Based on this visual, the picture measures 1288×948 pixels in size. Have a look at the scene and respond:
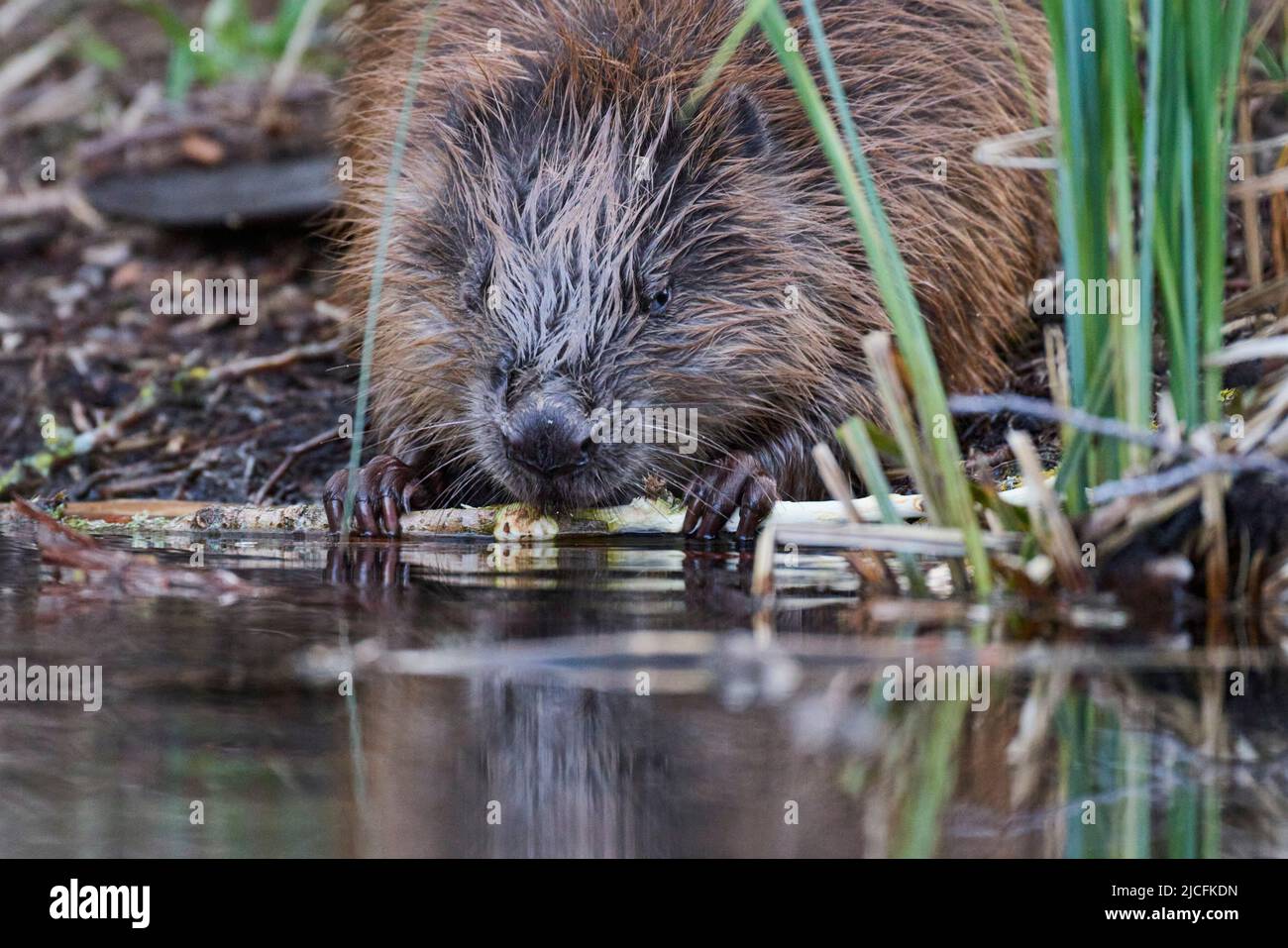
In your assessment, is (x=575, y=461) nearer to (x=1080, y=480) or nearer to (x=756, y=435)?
(x=756, y=435)

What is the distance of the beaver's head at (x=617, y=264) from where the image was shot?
3.60m

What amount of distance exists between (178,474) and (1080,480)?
8.40 ft

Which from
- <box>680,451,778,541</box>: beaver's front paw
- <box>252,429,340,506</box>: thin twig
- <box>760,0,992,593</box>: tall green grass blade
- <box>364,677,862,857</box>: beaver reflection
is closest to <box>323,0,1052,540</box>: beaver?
<box>680,451,778,541</box>: beaver's front paw

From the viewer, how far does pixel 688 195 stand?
3.78 m

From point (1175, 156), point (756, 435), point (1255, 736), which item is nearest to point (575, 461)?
point (756, 435)

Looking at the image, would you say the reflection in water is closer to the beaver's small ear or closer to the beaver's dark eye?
the beaver's dark eye

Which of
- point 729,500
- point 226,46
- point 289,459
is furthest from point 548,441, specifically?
point 226,46

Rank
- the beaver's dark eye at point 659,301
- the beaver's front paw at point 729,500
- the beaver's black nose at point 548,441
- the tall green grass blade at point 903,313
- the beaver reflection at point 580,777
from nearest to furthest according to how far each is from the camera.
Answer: the beaver reflection at point 580,777 < the tall green grass blade at point 903,313 < the beaver's black nose at point 548,441 < the beaver's front paw at point 729,500 < the beaver's dark eye at point 659,301

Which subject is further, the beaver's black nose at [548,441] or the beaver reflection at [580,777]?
the beaver's black nose at [548,441]

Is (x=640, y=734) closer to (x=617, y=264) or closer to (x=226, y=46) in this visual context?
(x=617, y=264)

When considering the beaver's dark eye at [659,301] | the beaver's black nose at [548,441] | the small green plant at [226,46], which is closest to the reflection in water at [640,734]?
the beaver's black nose at [548,441]

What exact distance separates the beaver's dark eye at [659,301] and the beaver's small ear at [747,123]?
15.4 inches

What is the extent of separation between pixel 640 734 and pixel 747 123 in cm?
211

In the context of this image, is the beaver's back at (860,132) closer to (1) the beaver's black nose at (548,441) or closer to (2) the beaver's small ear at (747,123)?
(2) the beaver's small ear at (747,123)
